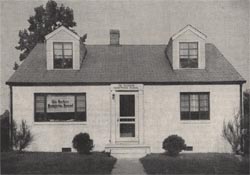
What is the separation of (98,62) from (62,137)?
435cm

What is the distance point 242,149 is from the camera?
63.8 ft

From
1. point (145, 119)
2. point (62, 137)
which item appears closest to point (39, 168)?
point (62, 137)

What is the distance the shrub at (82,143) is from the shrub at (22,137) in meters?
2.19

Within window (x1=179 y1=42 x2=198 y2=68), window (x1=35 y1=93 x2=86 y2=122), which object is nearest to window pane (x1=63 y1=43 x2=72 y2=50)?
window (x1=35 y1=93 x2=86 y2=122)

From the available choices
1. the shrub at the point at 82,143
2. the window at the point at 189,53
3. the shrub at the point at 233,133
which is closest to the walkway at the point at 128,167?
the shrub at the point at 82,143

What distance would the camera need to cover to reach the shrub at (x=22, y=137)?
1889 cm

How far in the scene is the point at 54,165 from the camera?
47.1 ft

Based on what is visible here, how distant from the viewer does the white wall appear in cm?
1923

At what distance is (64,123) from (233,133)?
24.3 feet

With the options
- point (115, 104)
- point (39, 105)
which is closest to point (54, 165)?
point (39, 105)

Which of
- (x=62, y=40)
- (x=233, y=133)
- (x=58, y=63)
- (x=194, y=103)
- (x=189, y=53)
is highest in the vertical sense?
(x=62, y=40)

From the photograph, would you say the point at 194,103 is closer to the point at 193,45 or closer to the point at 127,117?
the point at 193,45

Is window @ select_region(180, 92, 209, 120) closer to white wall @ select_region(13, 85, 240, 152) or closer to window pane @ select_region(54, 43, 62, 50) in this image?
white wall @ select_region(13, 85, 240, 152)

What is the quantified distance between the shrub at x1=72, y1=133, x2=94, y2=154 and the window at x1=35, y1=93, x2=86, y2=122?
49.6 inches
